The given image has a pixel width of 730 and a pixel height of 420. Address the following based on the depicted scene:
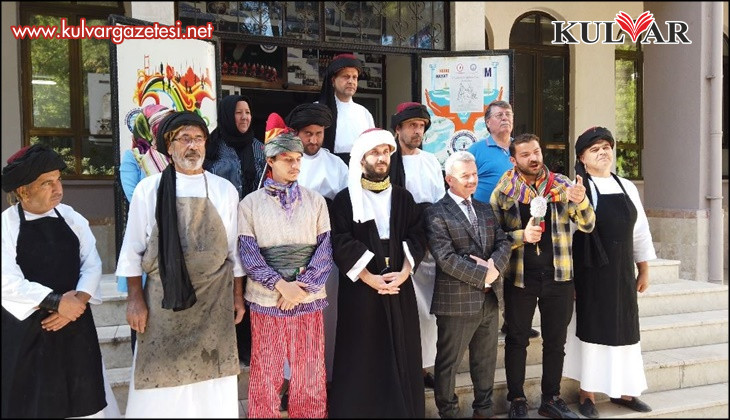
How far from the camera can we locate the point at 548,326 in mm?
3805

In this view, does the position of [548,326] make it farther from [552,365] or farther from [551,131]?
[551,131]

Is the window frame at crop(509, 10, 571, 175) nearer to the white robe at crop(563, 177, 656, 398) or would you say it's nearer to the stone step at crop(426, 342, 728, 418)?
the stone step at crop(426, 342, 728, 418)

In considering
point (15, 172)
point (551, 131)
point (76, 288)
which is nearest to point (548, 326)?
point (76, 288)

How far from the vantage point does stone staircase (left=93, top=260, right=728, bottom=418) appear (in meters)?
4.04

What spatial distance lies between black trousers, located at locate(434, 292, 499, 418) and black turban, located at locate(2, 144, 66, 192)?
2.46 meters

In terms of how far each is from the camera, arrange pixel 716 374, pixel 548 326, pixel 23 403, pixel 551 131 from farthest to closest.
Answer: pixel 551 131 < pixel 716 374 < pixel 548 326 < pixel 23 403

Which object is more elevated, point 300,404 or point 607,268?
point 607,268

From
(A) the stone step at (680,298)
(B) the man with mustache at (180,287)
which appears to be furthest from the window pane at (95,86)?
(A) the stone step at (680,298)

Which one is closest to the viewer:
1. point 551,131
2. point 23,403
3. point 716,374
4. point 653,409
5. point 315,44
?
point 23,403

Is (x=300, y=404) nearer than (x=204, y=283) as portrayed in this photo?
No

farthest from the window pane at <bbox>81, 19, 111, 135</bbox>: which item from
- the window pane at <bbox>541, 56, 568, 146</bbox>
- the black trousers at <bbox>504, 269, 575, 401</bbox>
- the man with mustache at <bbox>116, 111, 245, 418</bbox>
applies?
the window pane at <bbox>541, 56, 568, 146</bbox>

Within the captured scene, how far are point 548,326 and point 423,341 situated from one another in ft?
2.79

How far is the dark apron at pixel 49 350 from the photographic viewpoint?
297cm

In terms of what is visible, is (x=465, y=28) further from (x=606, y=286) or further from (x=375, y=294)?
(x=375, y=294)
